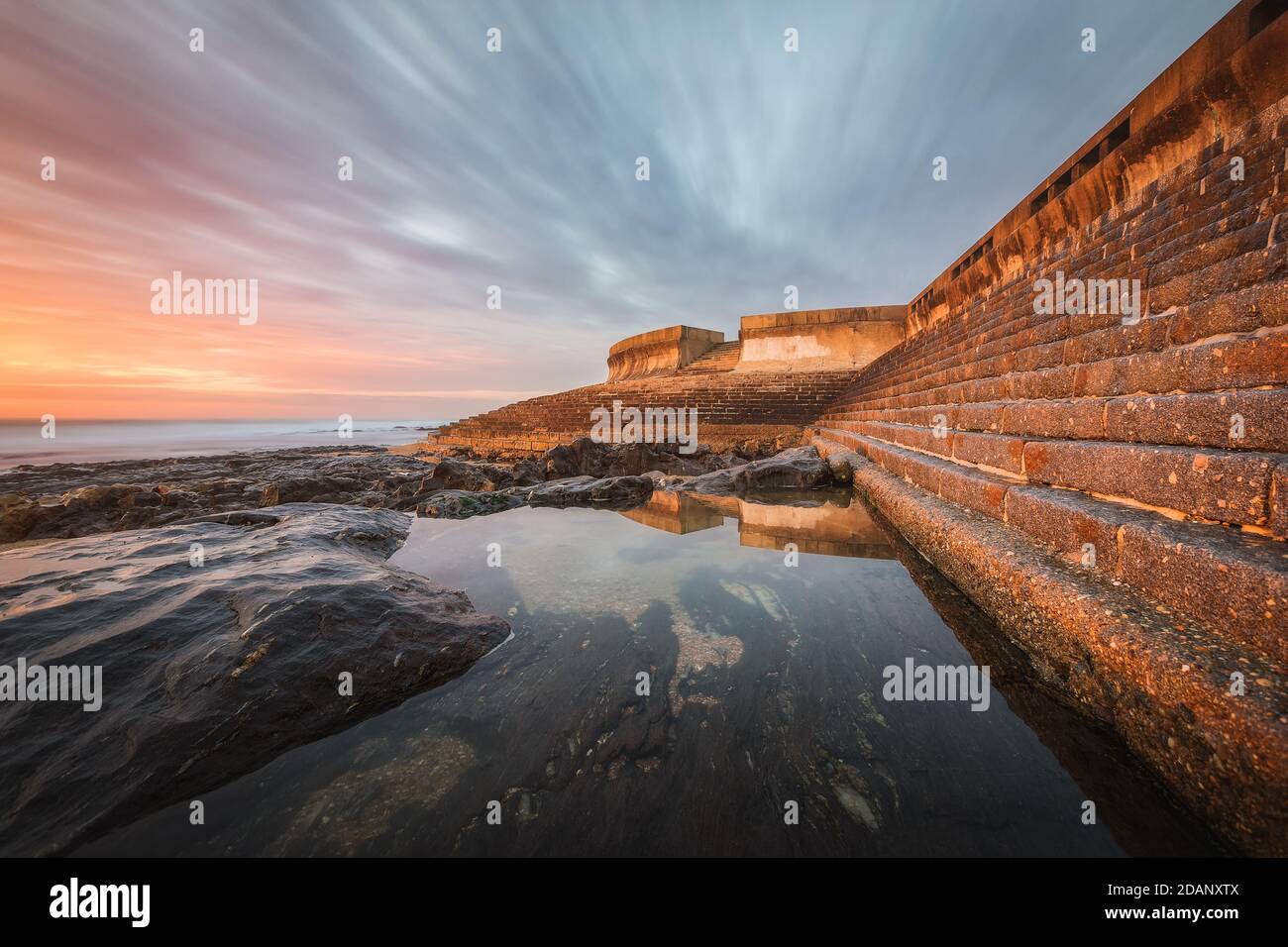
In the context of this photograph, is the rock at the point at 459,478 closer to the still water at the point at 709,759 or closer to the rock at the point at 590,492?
the rock at the point at 590,492

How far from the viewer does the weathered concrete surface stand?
1028 mm

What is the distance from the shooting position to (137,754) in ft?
4.54

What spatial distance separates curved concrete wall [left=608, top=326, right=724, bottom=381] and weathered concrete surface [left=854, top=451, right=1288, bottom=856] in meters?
20.6

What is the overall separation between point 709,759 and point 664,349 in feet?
72.9

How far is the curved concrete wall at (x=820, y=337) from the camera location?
743 inches

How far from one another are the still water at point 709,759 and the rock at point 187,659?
0.40ft

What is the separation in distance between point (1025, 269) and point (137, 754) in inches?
418

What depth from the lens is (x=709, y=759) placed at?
5.05 feet

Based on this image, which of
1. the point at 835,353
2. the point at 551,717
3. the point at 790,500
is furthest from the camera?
the point at 835,353

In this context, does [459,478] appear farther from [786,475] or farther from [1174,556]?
[1174,556]

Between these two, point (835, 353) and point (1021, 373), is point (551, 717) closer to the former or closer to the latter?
point (1021, 373)

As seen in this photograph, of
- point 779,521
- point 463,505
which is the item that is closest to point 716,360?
point 779,521

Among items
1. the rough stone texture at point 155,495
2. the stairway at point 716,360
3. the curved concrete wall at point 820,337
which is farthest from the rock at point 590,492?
the curved concrete wall at point 820,337
